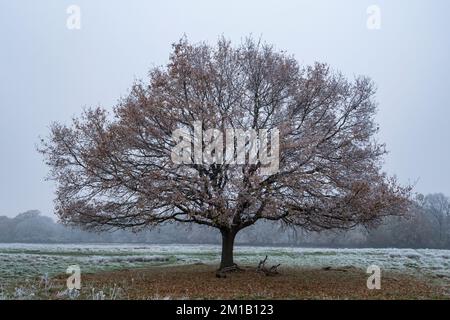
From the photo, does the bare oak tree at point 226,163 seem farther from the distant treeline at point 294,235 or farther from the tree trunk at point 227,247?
the distant treeline at point 294,235

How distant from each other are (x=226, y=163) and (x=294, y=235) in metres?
29.8

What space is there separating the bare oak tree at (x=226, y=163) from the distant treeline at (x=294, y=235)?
71.5ft

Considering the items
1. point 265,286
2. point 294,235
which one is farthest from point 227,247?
point 294,235

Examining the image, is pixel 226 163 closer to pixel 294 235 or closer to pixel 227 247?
pixel 227 247

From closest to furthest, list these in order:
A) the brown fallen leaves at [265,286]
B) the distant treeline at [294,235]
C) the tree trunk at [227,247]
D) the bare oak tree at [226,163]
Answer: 1. the brown fallen leaves at [265,286]
2. the bare oak tree at [226,163]
3. the tree trunk at [227,247]
4. the distant treeline at [294,235]

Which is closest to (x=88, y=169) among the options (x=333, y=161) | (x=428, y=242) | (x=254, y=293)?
(x=254, y=293)

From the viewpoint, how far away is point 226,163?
2084 centimetres

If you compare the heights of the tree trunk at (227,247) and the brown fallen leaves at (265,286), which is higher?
the tree trunk at (227,247)

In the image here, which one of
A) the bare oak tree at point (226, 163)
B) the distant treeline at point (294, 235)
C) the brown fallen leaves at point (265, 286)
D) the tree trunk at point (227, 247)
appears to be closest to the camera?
the brown fallen leaves at point (265, 286)

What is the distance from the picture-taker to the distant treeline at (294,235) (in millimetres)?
73312

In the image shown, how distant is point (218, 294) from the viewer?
16.1m

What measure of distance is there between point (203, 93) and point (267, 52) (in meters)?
4.81

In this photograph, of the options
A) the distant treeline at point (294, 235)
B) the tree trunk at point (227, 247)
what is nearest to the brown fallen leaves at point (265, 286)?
the tree trunk at point (227, 247)

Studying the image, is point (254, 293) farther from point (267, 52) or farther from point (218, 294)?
point (267, 52)
